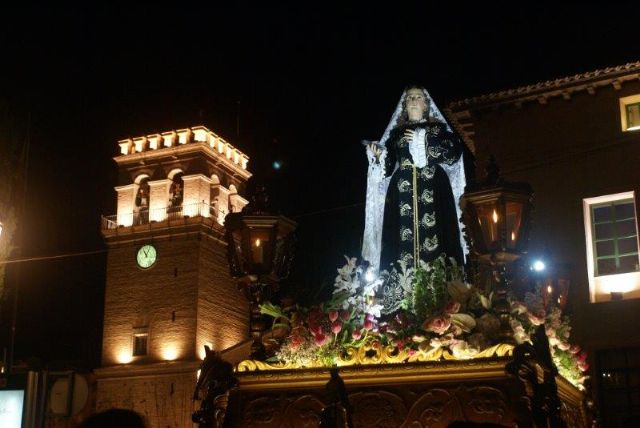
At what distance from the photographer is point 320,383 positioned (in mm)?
7793

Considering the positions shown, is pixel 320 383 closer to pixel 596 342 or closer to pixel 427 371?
pixel 427 371

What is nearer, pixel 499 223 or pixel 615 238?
pixel 499 223

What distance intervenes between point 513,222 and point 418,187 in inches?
262

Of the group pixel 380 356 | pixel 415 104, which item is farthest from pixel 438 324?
pixel 415 104

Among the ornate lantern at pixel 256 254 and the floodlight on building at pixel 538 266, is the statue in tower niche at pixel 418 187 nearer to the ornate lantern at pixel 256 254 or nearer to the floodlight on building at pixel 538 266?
the floodlight on building at pixel 538 266

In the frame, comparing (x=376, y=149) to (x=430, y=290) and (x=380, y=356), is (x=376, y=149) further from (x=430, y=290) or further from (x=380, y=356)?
(x=380, y=356)

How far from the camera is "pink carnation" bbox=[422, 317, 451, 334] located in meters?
7.52

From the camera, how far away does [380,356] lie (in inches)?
302

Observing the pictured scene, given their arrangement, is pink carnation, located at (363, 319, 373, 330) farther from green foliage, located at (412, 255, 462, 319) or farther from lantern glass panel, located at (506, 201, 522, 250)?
lantern glass panel, located at (506, 201, 522, 250)

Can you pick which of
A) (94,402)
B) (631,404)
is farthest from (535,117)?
(94,402)

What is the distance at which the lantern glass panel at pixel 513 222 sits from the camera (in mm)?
7926

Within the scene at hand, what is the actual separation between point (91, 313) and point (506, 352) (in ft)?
129

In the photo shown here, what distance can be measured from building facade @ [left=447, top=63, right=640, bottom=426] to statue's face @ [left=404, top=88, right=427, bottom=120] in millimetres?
4058

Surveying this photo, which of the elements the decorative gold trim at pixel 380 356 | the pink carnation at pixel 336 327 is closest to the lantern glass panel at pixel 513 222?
the decorative gold trim at pixel 380 356
